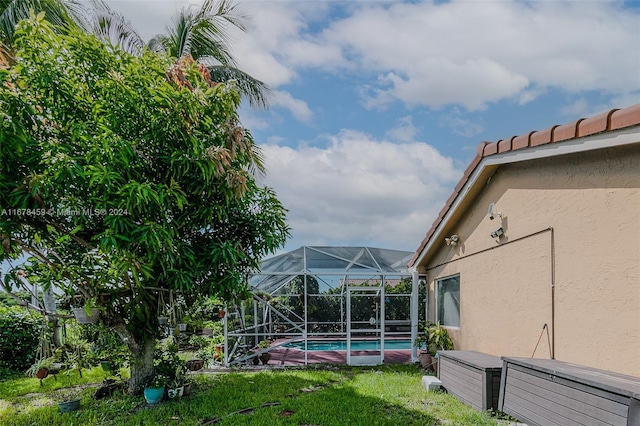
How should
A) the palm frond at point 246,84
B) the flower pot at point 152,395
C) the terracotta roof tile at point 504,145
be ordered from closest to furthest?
the terracotta roof tile at point 504,145, the flower pot at point 152,395, the palm frond at point 246,84

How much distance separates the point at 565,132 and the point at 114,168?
7.28m

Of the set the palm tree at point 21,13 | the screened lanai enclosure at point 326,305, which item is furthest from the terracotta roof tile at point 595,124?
the palm tree at point 21,13

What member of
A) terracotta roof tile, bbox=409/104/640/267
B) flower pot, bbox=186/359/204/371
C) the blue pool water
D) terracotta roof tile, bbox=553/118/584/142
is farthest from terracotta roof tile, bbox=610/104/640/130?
the blue pool water

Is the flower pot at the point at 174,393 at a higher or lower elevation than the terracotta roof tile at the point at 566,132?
lower

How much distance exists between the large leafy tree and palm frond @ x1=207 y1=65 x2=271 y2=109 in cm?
594

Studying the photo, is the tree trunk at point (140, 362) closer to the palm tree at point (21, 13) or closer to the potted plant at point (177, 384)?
the potted plant at point (177, 384)

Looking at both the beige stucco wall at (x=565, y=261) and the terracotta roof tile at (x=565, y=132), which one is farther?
Result: the beige stucco wall at (x=565, y=261)

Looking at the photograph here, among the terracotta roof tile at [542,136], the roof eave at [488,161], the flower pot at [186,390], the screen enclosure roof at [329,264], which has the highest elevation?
the terracotta roof tile at [542,136]

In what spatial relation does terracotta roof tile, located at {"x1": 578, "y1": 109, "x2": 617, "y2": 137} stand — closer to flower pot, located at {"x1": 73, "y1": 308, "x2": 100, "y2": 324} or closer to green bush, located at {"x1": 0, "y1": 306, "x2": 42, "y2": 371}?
flower pot, located at {"x1": 73, "y1": 308, "x2": 100, "y2": 324}

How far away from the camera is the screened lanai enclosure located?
43.1 feet

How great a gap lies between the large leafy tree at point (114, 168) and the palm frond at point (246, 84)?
594 centimetres

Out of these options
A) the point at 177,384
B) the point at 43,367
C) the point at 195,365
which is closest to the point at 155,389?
the point at 177,384

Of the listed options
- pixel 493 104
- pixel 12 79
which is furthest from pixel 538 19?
pixel 12 79

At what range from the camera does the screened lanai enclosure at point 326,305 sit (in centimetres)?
1313
